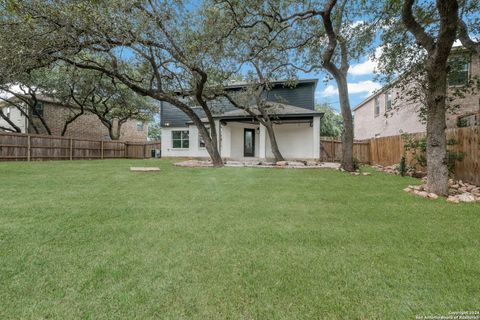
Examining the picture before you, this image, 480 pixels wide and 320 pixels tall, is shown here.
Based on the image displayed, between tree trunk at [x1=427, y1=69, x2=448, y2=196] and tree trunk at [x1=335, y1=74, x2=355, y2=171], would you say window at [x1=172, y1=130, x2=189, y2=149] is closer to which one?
tree trunk at [x1=335, y1=74, x2=355, y2=171]

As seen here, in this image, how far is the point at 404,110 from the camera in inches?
586

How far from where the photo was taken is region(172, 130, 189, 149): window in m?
19.2

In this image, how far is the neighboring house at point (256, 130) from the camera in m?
Result: 15.1

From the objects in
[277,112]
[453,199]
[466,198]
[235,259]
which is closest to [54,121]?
[277,112]

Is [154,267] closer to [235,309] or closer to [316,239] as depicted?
[235,309]

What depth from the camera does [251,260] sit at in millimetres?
2428

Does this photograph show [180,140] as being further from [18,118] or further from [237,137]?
[18,118]

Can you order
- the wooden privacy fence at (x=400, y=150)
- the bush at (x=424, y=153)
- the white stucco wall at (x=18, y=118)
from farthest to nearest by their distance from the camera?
the white stucco wall at (x=18, y=118), the bush at (x=424, y=153), the wooden privacy fence at (x=400, y=150)

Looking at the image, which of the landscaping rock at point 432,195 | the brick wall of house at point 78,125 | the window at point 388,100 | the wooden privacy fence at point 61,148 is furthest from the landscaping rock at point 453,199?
the brick wall of house at point 78,125

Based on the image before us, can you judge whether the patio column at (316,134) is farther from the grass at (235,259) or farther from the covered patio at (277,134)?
the grass at (235,259)

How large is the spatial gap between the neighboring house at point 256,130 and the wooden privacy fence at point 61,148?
4091mm

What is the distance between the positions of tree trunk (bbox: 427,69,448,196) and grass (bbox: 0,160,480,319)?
3.11 feet

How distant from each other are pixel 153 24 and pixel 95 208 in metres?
7.02

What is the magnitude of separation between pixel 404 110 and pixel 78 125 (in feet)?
87.6
